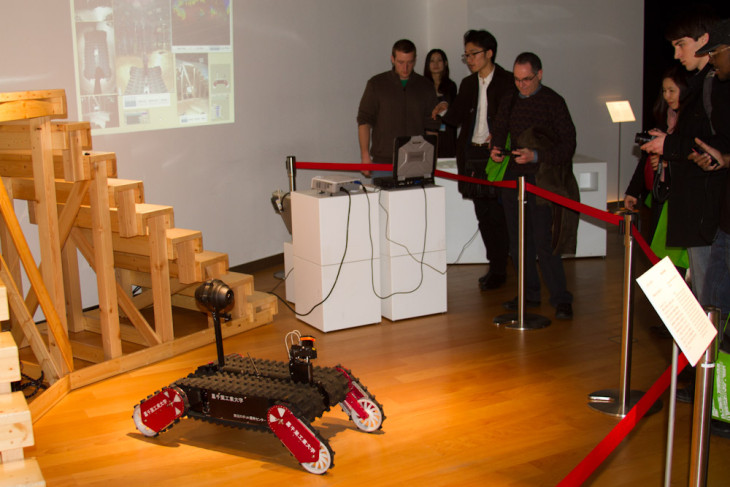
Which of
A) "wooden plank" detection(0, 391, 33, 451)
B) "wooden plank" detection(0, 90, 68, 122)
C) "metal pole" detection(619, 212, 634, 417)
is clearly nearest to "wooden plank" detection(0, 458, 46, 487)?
"wooden plank" detection(0, 391, 33, 451)

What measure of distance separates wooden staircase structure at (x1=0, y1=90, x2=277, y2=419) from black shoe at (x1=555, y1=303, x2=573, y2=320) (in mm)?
1832

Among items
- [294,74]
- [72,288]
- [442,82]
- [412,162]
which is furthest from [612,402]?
[442,82]

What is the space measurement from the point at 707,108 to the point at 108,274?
3088 mm

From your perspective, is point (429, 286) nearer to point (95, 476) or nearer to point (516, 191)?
point (516, 191)

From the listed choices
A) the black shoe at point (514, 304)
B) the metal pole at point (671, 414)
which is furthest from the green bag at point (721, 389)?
the black shoe at point (514, 304)

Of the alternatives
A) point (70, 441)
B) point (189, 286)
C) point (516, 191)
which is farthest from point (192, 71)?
point (70, 441)

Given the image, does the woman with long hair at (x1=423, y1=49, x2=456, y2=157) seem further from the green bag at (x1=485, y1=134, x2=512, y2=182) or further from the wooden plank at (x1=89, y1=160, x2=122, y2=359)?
the wooden plank at (x1=89, y1=160, x2=122, y2=359)

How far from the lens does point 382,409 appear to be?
3.76 meters

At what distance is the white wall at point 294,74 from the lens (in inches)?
217

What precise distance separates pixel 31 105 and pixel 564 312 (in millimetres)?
3323

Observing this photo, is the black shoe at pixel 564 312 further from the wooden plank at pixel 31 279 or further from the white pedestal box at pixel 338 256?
the wooden plank at pixel 31 279

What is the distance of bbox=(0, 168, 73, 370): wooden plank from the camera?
3820 mm

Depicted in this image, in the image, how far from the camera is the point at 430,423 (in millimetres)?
3795

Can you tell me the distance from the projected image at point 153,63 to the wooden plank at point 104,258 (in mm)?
1418
